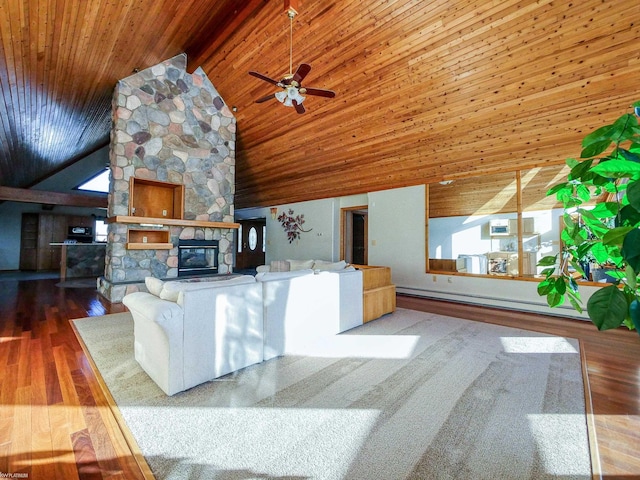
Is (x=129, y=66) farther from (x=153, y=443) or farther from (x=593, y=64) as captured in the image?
(x=593, y=64)

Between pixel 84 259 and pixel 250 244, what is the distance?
485 centimetres

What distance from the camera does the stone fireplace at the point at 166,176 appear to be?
540 cm

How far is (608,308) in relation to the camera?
0.71 metres

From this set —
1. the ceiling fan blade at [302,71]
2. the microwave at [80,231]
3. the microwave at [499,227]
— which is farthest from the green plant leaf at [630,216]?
the microwave at [80,231]

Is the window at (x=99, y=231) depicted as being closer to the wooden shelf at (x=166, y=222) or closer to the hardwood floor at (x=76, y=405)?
the wooden shelf at (x=166, y=222)

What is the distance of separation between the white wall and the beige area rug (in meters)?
2.09

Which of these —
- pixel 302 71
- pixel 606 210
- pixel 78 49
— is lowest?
pixel 606 210

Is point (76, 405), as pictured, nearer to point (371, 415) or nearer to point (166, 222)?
point (371, 415)

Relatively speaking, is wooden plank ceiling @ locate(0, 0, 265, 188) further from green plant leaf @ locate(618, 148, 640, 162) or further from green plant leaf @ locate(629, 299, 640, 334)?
green plant leaf @ locate(629, 299, 640, 334)

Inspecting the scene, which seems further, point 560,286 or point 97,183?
point 97,183

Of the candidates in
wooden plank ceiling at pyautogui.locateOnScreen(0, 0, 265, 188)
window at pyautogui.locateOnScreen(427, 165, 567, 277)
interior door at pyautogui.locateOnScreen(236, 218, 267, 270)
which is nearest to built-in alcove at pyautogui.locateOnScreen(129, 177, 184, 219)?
wooden plank ceiling at pyautogui.locateOnScreen(0, 0, 265, 188)

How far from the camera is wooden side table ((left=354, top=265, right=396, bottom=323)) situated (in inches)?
162

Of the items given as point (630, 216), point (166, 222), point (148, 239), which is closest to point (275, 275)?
point (630, 216)

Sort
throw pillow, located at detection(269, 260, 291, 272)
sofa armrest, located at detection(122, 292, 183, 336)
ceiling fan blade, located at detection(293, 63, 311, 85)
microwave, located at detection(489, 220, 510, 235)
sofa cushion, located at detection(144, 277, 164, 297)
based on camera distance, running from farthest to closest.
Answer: microwave, located at detection(489, 220, 510, 235)
throw pillow, located at detection(269, 260, 291, 272)
ceiling fan blade, located at detection(293, 63, 311, 85)
sofa cushion, located at detection(144, 277, 164, 297)
sofa armrest, located at detection(122, 292, 183, 336)
